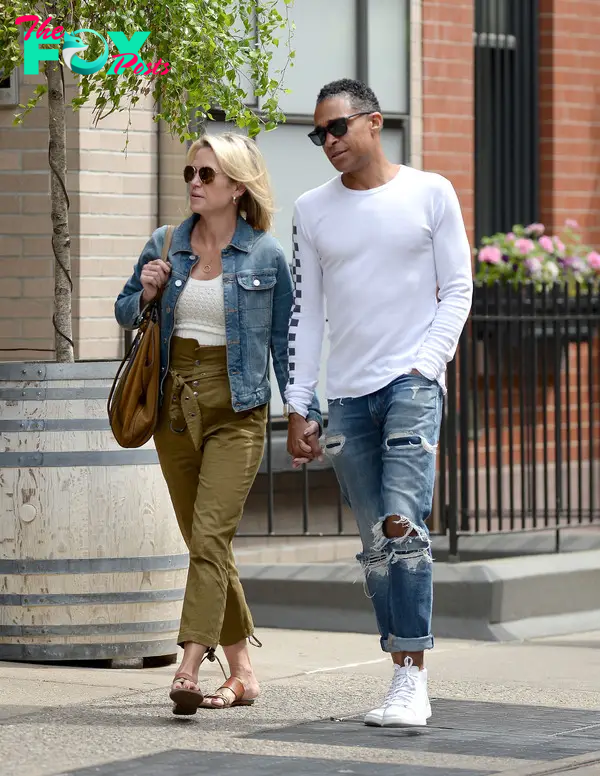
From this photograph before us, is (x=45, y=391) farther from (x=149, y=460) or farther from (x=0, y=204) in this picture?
(x=0, y=204)

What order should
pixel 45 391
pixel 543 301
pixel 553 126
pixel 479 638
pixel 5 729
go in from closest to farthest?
pixel 5 729
pixel 45 391
pixel 479 638
pixel 543 301
pixel 553 126

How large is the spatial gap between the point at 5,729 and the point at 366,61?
544cm

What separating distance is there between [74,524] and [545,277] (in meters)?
4.95

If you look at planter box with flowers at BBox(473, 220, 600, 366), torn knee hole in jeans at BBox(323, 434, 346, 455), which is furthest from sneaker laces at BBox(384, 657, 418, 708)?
planter box with flowers at BBox(473, 220, 600, 366)

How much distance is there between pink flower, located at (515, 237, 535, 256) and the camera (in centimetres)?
1087

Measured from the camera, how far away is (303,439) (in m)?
5.82

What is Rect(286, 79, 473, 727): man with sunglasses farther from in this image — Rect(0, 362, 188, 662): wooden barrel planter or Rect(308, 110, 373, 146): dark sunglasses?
Rect(0, 362, 188, 662): wooden barrel planter

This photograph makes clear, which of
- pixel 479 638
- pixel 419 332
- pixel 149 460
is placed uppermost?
pixel 419 332

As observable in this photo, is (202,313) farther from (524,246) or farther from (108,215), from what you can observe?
(524,246)

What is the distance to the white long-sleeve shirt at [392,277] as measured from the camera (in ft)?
18.7

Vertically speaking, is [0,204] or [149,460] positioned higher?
[0,204]

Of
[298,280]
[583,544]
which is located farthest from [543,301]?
[298,280]

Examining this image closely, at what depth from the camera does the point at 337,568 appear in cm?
858

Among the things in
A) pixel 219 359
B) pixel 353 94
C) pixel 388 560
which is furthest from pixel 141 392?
pixel 353 94
